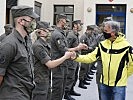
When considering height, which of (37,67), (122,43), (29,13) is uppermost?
(29,13)

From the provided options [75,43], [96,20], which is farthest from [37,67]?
[96,20]

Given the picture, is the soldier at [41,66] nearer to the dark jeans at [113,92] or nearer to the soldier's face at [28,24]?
the dark jeans at [113,92]

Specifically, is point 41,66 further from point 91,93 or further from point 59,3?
point 59,3

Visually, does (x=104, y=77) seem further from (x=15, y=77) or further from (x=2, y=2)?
(x=2, y=2)

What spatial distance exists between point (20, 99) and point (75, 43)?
6120 mm

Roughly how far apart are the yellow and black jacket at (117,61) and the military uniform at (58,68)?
1811 millimetres

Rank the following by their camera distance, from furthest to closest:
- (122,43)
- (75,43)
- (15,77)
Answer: (75,43), (122,43), (15,77)

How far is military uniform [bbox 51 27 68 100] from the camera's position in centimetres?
770

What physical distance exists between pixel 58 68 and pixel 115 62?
2.08 meters

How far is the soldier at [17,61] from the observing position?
4.09 meters

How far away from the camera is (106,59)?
598 centimetres

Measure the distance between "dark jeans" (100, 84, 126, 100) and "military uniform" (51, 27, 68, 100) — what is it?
1686mm

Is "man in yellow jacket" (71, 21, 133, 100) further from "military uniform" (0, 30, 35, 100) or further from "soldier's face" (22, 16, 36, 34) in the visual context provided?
"military uniform" (0, 30, 35, 100)

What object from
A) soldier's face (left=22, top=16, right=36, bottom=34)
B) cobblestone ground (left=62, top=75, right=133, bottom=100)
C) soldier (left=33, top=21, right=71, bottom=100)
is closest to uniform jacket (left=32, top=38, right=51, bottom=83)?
soldier (left=33, top=21, right=71, bottom=100)
